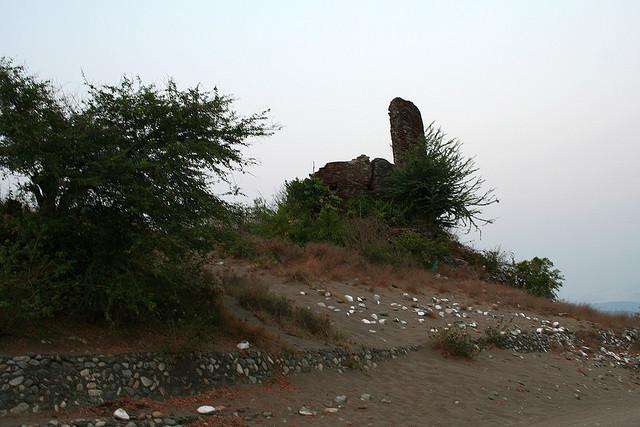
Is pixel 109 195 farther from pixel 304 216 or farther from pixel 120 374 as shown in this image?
pixel 304 216

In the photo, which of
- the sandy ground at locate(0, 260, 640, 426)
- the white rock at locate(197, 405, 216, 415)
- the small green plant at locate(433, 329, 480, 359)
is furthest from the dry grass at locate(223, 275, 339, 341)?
the white rock at locate(197, 405, 216, 415)

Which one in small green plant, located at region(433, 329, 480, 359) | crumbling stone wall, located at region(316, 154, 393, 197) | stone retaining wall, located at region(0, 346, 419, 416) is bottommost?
stone retaining wall, located at region(0, 346, 419, 416)

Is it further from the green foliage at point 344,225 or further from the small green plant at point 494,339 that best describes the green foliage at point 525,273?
the small green plant at point 494,339

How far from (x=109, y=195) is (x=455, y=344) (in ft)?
25.2

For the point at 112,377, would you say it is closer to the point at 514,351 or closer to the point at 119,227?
the point at 119,227

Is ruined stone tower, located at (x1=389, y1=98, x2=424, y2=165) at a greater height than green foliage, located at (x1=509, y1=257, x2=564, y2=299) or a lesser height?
greater

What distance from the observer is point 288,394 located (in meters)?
8.06

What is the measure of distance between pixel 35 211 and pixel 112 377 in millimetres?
2744

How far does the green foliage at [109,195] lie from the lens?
719 cm

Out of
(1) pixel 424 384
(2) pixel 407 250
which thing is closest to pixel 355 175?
(2) pixel 407 250

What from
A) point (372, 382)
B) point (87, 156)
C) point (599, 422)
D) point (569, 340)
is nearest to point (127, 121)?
point (87, 156)

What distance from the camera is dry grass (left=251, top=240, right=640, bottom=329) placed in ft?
51.7

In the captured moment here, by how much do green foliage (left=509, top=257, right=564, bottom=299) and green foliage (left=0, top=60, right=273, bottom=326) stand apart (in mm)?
17843

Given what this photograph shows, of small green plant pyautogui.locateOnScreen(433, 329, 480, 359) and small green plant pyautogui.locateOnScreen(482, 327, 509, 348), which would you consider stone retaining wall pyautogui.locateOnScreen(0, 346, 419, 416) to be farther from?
small green plant pyautogui.locateOnScreen(482, 327, 509, 348)
